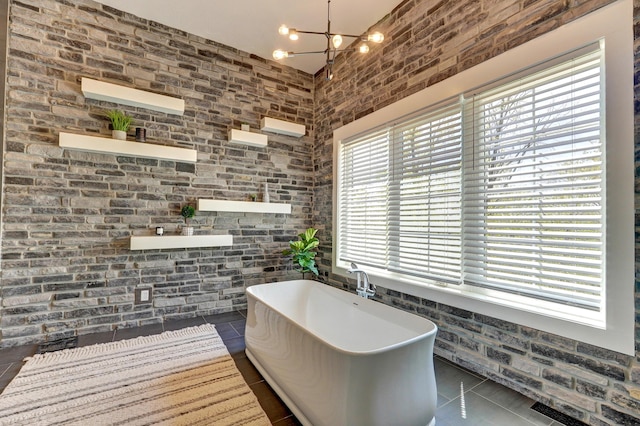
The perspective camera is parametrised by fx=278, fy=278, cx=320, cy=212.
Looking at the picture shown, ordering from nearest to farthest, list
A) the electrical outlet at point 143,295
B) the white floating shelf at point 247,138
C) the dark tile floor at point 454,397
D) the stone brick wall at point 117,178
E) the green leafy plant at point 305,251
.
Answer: the dark tile floor at point 454,397 < the stone brick wall at point 117,178 < the electrical outlet at point 143,295 < the white floating shelf at point 247,138 < the green leafy plant at point 305,251

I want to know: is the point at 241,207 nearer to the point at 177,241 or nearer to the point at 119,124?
the point at 177,241

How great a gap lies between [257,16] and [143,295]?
127 inches

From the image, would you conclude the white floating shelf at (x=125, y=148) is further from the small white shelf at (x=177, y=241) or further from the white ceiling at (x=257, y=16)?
the white ceiling at (x=257, y=16)

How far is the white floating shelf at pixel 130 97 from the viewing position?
2648 mm

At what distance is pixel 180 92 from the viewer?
321 centimetres

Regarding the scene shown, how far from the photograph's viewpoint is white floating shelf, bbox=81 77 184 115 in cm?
265

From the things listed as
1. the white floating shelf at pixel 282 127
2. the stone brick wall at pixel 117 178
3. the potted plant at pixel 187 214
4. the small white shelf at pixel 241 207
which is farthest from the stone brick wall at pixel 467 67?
the potted plant at pixel 187 214

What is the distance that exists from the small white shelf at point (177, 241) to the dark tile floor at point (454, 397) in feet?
3.05

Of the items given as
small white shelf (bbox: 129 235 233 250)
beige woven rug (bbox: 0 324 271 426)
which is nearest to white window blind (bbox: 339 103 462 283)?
small white shelf (bbox: 129 235 233 250)

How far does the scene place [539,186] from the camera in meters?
1.77

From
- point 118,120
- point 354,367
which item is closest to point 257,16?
point 118,120

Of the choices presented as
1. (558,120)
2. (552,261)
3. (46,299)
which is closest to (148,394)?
(46,299)

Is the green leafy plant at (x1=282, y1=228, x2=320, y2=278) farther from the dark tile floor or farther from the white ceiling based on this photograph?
the white ceiling

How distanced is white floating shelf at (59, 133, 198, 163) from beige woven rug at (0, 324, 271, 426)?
182cm
